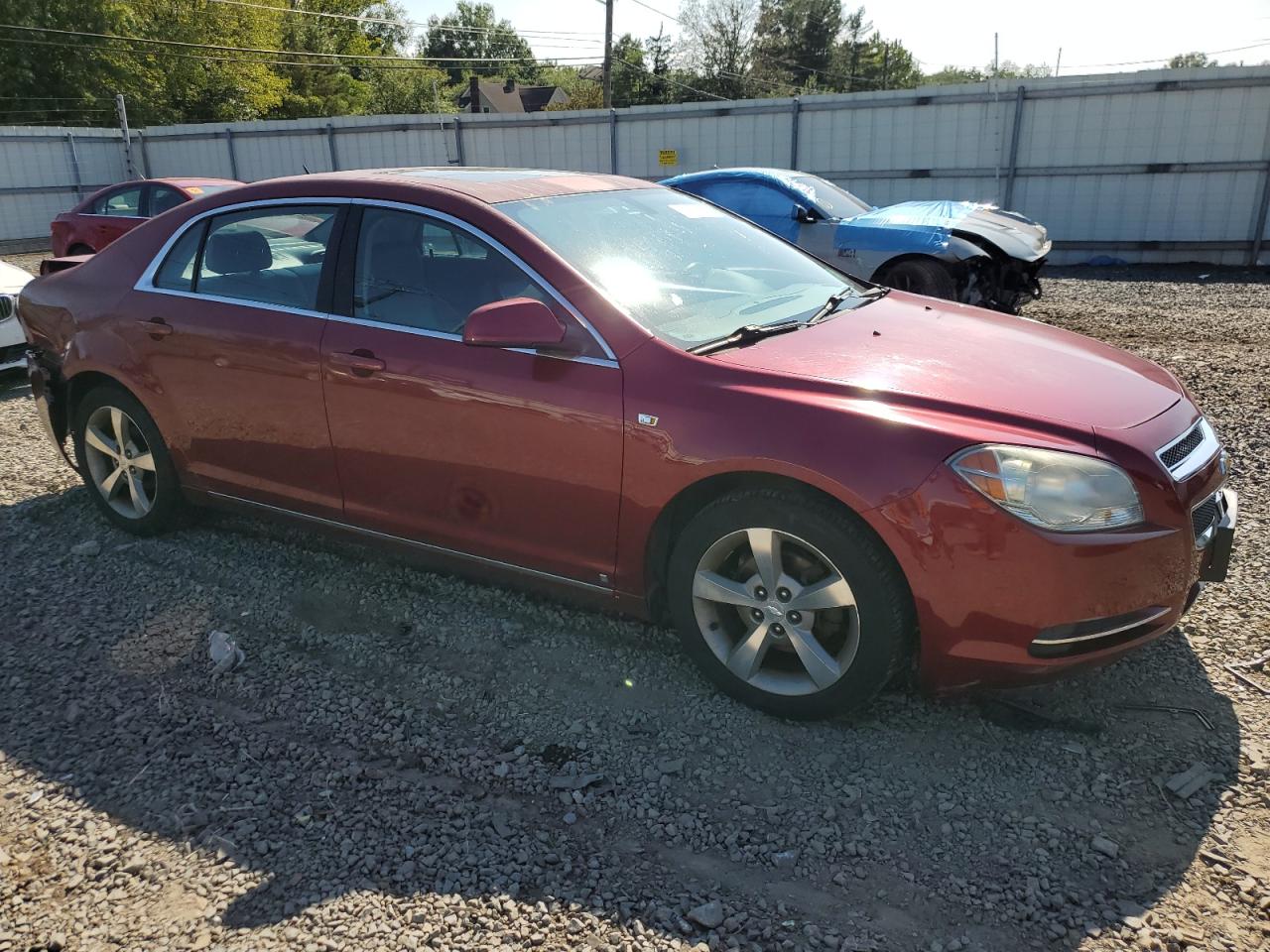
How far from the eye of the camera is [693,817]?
2.71m

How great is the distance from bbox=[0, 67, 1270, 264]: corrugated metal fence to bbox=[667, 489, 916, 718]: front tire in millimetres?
14757

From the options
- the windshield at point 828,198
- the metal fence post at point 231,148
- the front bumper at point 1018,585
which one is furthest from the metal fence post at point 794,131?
the front bumper at point 1018,585

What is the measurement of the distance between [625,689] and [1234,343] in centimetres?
771

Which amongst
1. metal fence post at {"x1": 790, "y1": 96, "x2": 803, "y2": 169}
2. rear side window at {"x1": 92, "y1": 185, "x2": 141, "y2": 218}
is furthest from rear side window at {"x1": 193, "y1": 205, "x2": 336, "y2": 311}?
metal fence post at {"x1": 790, "y1": 96, "x2": 803, "y2": 169}

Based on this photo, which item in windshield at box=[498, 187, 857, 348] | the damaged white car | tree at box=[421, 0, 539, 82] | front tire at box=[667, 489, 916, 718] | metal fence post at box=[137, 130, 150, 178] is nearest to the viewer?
front tire at box=[667, 489, 916, 718]

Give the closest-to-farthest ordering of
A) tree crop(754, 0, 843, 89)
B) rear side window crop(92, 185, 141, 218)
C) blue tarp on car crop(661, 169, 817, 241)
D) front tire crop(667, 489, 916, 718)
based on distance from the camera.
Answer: front tire crop(667, 489, 916, 718) < blue tarp on car crop(661, 169, 817, 241) < rear side window crop(92, 185, 141, 218) < tree crop(754, 0, 843, 89)

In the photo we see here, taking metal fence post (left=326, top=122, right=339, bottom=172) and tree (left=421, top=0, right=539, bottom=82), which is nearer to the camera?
metal fence post (left=326, top=122, right=339, bottom=172)

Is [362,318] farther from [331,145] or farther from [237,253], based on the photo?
[331,145]

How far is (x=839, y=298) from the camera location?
392cm

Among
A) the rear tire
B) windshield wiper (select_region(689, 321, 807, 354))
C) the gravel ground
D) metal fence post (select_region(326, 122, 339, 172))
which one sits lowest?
the gravel ground

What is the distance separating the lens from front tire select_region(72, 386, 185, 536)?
4445mm

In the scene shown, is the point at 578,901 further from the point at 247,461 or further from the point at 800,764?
the point at 247,461

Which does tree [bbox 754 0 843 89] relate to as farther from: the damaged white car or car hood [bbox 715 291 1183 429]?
car hood [bbox 715 291 1183 429]

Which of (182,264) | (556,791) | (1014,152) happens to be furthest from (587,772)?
(1014,152)
